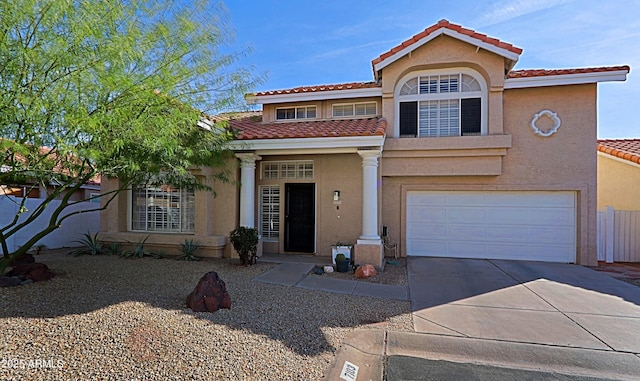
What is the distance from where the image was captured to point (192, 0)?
5.64 m

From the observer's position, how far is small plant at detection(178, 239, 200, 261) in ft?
32.9

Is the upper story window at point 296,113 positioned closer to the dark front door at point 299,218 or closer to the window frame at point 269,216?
the dark front door at point 299,218

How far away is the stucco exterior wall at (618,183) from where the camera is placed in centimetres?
1223

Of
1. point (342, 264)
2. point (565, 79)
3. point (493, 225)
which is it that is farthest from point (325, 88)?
point (565, 79)

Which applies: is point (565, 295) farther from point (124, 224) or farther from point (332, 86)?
point (124, 224)

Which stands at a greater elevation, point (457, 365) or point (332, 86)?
point (332, 86)

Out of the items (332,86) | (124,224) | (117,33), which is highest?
(332,86)

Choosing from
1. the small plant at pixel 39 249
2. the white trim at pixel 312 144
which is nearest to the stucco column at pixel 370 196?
the white trim at pixel 312 144

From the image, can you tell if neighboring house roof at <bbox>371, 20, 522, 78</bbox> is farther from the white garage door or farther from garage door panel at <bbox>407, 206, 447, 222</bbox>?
garage door panel at <bbox>407, 206, 447, 222</bbox>

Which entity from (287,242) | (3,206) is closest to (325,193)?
(287,242)

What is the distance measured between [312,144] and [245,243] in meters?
3.51

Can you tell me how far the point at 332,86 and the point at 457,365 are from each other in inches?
410

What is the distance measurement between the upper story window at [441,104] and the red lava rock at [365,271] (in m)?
5.23

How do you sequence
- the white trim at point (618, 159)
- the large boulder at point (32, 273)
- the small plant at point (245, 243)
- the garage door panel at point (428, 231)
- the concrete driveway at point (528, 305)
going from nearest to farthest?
1. the concrete driveway at point (528, 305)
2. the large boulder at point (32, 273)
3. the small plant at point (245, 243)
4. the garage door panel at point (428, 231)
5. the white trim at point (618, 159)
